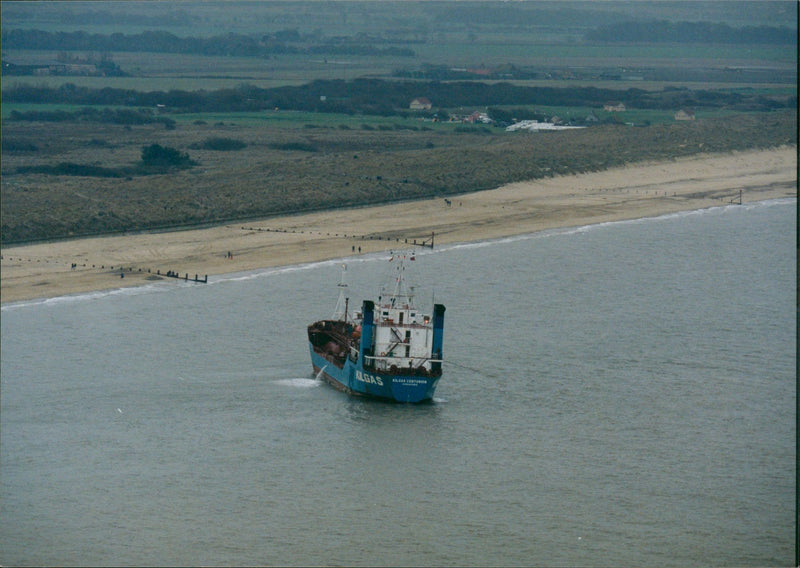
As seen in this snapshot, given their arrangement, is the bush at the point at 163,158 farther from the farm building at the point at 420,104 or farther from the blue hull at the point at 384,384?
the blue hull at the point at 384,384

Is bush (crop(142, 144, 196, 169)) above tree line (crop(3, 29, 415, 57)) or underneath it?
underneath

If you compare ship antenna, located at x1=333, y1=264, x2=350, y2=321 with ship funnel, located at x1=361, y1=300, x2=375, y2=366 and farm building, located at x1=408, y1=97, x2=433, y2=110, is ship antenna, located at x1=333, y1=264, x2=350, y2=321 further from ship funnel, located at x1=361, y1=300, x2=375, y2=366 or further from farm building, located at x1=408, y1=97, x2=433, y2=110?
farm building, located at x1=408, y1=97, x2=433, y2=110

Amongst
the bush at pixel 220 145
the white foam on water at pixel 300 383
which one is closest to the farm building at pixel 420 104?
the bush at pixel 220 145

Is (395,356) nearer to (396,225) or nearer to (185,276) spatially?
(185,276)

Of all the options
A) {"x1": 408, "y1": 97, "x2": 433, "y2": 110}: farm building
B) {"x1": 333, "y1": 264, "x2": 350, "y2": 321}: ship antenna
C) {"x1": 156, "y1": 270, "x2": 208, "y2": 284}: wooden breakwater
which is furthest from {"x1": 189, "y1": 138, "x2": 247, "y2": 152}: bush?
{"x1": 333, "y1": 264, "x2": 350, "y2": 321}: ship antenna

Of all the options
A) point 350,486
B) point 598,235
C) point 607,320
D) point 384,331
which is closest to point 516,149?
point 598,235

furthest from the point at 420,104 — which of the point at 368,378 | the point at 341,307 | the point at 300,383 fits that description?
the point at 368,378
